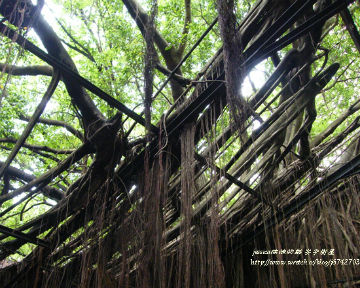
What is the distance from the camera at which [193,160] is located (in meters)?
2.17

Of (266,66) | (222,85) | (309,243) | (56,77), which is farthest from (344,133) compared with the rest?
(56,77)

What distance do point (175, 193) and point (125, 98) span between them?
247 centimetres

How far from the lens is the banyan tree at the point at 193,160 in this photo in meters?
1.95

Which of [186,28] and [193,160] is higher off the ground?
[186,28]

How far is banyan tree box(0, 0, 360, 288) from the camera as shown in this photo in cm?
195

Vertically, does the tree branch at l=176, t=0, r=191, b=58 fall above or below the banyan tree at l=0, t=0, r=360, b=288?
above

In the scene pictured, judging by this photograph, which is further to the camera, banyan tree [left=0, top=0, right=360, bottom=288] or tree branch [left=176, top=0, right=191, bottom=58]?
tree branch [left=176, top=0, right=191, bottom=58]

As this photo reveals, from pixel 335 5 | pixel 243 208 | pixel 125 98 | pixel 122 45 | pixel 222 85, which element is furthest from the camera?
pixel 125 98

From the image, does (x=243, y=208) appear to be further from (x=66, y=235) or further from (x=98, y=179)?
(x=66, y=235)

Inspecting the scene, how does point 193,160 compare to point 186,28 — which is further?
point 186,28

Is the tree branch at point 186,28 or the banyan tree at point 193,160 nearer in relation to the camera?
the banyan tree at point 193,160

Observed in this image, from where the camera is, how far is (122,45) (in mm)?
4469

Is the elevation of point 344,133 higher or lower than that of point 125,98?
lower

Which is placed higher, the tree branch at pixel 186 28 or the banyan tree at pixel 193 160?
the tree branch at pixel 186 28
